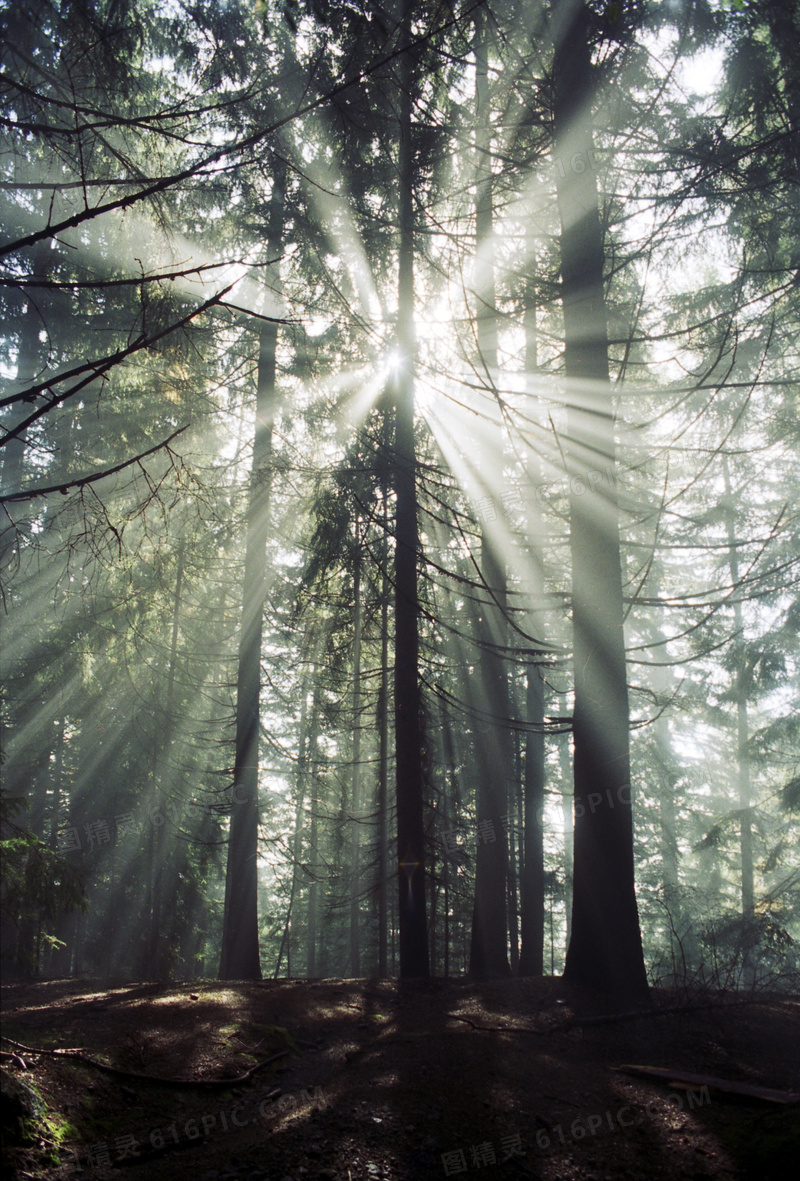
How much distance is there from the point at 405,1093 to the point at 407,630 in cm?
567

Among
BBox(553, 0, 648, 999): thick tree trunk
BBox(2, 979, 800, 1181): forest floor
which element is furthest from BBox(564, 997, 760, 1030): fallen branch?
BBox(553, 0, 648, 999): thick tree trunk

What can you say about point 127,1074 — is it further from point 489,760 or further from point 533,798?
point 533,798

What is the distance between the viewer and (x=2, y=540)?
12617 mm

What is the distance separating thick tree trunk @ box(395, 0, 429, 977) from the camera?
805 cm

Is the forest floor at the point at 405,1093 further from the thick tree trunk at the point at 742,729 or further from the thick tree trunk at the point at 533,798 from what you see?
the thick tree trunk at the point at 742,729

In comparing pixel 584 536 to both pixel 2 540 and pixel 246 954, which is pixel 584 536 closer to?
pixel 246 954

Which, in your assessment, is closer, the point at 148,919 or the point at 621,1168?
the point at 621,1168

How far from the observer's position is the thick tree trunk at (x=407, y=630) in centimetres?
805

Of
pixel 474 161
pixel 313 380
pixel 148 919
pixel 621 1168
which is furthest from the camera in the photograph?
pixel 148 919

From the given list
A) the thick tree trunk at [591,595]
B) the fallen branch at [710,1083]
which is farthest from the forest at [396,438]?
the fallen branch at [710,1083]

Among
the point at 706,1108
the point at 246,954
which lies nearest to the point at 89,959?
the point at 246,954

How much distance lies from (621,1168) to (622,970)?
9.17 ft

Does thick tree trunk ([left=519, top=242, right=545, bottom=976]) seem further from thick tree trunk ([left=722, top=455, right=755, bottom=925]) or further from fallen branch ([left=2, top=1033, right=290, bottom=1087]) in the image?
fallen branch ([left=2, top=1033, right=290, bottom=1087])

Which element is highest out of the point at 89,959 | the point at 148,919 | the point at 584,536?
the point at 584,536
